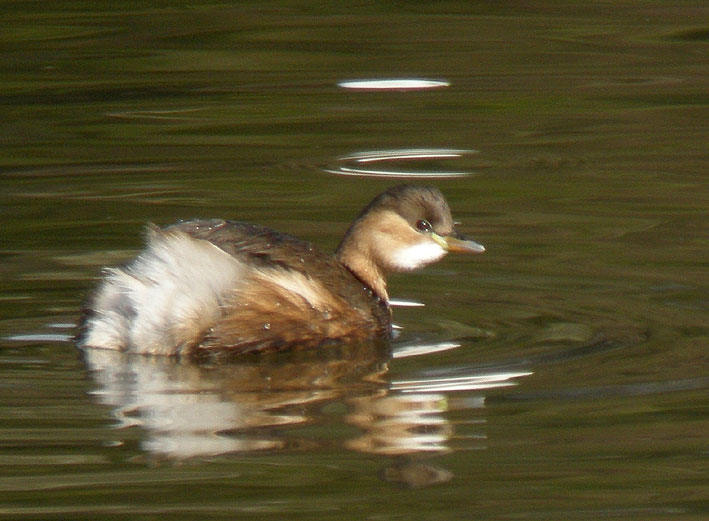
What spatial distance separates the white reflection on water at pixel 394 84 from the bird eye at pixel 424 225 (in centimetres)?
418

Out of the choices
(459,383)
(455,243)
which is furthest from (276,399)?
(455,243)

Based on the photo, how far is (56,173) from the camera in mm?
8570

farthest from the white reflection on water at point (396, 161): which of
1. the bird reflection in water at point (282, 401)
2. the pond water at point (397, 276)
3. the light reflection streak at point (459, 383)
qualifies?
the light reflection streak at point (459, 383)

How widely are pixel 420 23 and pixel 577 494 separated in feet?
26.3

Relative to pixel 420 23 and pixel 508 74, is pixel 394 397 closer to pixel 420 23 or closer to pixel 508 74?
pixel 508 74

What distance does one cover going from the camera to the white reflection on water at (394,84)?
10391mm

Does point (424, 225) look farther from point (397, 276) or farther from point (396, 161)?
point (396, 161)

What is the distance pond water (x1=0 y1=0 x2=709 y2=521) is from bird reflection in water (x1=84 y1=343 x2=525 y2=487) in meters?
0.01

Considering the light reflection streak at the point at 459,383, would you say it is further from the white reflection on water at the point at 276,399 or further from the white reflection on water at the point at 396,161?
the white reflection on water at the point at 396,161

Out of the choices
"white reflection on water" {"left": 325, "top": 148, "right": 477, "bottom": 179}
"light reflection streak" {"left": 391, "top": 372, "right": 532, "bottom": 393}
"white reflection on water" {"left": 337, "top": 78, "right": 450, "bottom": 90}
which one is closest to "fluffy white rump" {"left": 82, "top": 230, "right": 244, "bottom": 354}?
"light reflection streak" {"left": 391, "top": 372, "right": 532, "bottom": 393}

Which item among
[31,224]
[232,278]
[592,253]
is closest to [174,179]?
[31,224]

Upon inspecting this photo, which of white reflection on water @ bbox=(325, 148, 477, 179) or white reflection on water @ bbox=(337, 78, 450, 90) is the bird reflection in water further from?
white reflection on water @ bbox=(337, 78, 450, 90)

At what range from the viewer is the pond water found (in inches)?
174

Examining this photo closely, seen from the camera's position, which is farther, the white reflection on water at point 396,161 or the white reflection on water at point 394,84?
the white reflection on water at point 394,84
